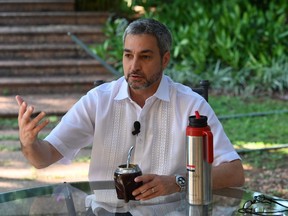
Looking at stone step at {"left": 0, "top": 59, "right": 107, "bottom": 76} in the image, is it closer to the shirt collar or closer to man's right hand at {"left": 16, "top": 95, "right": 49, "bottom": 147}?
the shirt collar

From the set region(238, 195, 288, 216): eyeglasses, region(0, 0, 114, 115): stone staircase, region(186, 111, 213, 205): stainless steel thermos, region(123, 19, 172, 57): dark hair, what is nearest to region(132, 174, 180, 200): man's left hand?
region(186, 111, 213, 205): stainless steel thermos

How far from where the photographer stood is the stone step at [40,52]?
10.1 meters

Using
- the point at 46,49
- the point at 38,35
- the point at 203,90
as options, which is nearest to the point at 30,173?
the point at 203,90

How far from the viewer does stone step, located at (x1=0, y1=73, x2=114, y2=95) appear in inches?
366

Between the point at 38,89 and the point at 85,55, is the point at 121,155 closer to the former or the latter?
the point at 38,89

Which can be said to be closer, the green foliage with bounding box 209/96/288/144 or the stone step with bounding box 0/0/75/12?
the green foliage with bounding box 209/96/288/144

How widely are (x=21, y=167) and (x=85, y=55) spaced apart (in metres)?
3.89

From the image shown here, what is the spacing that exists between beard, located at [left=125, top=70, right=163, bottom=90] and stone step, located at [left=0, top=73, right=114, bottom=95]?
5.94m

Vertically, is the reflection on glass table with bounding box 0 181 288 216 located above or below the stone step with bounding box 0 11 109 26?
below

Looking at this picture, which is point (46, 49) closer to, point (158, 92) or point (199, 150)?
point (158, 92)

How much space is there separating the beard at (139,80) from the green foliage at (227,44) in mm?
6443

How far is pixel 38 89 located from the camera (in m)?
9.42

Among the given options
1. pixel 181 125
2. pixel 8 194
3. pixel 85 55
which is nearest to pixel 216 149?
pixel 181 125

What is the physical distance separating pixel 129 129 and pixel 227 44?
705 centimetres
